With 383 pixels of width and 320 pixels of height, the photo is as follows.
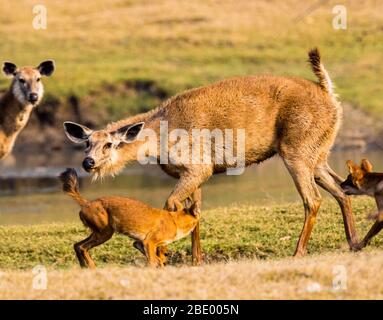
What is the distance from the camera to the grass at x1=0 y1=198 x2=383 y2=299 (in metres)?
9.12

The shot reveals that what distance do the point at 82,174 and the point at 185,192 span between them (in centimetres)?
1758

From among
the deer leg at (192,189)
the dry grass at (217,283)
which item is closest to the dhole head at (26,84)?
the deer leg at (192,189)

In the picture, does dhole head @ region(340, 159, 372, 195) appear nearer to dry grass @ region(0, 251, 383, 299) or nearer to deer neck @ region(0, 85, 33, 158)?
dry grass @ region(0, 251, 383, 299)

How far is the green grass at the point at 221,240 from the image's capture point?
43.7 ft

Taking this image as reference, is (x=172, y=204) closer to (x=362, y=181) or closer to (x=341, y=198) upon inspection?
(x=341, y=198)

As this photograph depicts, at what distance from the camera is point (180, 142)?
41.6 ft

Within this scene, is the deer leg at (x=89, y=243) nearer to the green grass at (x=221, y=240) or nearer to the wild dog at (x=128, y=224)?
the wild dog at (x=128, y=224)

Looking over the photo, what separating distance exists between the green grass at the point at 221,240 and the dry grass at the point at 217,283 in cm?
269

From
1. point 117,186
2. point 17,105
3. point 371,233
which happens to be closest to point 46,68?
point 17,105

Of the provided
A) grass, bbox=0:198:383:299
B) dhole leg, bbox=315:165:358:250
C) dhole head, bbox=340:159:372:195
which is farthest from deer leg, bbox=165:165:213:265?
dhole head, bbox=340:159:372:195

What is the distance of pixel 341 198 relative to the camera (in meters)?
13.0

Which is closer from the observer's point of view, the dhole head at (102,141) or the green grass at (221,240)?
the dhole head at (102,141)

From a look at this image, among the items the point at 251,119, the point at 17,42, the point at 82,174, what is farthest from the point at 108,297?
the point at 17,42
